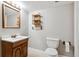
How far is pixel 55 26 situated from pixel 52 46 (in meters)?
0.39

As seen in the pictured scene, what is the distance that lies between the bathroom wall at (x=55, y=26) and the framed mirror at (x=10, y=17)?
340mm

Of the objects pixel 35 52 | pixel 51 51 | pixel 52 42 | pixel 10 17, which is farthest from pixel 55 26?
pixel 10 17

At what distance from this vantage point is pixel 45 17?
5.40 ft

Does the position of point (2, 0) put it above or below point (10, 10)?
above

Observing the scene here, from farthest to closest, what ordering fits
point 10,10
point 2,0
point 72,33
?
1. point 72,33
2. point 10,10
3. point 2,0

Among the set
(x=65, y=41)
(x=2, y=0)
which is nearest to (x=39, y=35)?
(x=65, y=41)

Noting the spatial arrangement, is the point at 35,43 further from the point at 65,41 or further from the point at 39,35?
the point at 65,41

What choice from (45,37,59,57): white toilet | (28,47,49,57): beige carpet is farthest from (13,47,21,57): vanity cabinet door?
(45,37,59,57): white toilet

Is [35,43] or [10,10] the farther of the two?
[35,43]

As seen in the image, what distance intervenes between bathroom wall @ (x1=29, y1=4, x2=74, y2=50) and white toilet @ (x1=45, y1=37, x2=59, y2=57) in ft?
0.22

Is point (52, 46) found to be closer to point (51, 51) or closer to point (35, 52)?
point (51, 51)

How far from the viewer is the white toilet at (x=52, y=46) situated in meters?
1.69

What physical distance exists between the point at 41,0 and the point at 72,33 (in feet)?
2.56

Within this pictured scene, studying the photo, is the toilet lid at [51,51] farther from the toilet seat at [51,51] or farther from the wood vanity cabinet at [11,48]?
the wood vanity cabinet at [11,48]
